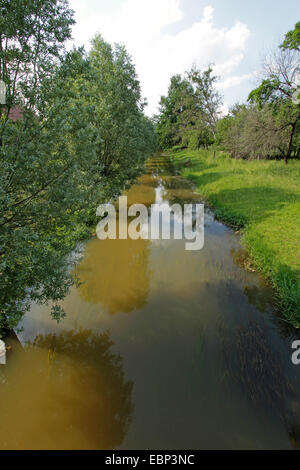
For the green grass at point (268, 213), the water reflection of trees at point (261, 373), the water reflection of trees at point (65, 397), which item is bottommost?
the water reflection of trees at point (65, 397)

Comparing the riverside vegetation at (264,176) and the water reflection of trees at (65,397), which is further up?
the riverside vegetation at (264,176)

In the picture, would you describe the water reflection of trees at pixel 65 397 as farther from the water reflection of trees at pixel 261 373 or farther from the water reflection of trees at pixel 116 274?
the water reflection of trees at pixel 261 373

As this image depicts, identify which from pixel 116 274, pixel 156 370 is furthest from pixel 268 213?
pixel 156 370

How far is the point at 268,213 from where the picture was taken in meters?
12.2

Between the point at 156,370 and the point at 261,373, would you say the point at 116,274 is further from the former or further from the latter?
the point at 261,373

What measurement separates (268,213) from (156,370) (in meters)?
10.7

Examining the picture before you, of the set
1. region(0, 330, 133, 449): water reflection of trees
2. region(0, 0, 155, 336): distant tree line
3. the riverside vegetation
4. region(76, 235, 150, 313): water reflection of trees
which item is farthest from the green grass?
region(0, 0, 155, 336): distant tree line

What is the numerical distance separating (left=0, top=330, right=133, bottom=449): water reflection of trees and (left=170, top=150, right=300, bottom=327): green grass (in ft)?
16.3

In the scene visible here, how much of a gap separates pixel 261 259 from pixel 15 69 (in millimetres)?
9129

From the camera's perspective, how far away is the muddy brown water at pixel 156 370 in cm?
381

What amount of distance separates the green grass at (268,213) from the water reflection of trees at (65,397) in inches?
195

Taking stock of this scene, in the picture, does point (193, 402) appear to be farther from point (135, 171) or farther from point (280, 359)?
point (135, 171)

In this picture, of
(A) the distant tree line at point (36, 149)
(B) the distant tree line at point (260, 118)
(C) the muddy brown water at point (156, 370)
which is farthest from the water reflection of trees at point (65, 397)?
(B) the distant tree line at point (260, 118)

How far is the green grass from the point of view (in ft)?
23.8
